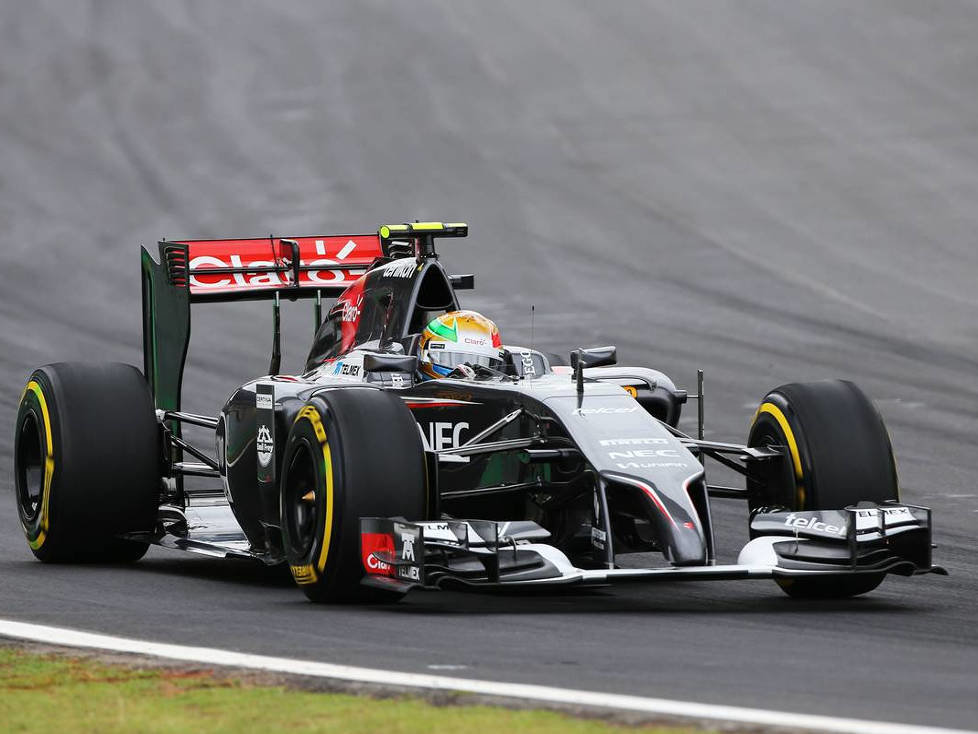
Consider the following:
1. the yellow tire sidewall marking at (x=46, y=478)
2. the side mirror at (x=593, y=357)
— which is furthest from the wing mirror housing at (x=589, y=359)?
the yellow tire sidewall marking at (x=46, y=478)

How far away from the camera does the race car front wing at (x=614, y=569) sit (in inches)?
347

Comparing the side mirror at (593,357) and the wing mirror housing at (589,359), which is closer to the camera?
the wing mirror housing at (589,359)

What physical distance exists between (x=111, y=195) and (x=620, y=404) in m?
21.9

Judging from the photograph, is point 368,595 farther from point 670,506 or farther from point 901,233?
point 901,233

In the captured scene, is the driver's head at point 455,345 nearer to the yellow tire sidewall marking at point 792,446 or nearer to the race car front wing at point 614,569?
the yellow tire sidewall marking at point 792,446

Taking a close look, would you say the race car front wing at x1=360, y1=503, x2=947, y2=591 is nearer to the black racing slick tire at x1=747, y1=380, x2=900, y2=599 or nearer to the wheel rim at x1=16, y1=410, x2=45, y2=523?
the black racing slick tire at x1=747, y1=380, x2=900, y2=599

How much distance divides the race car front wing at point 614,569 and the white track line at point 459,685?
139cm

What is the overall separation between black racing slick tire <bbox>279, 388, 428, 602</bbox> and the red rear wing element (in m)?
3.52

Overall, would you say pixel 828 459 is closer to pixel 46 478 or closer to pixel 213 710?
pixel 213 710

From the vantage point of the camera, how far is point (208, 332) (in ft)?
78.5

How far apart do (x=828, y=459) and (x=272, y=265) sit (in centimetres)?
479

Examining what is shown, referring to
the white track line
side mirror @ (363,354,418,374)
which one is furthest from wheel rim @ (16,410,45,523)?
the white track line

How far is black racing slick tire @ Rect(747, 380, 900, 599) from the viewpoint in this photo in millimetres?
9953

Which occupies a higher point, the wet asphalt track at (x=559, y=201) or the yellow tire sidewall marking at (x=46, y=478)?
the wet asphalt track at (x=559, y=201)
